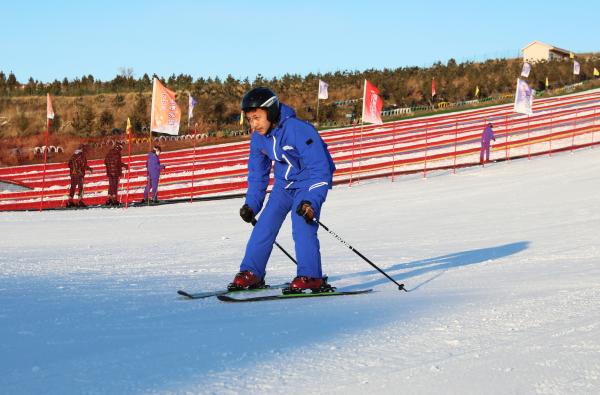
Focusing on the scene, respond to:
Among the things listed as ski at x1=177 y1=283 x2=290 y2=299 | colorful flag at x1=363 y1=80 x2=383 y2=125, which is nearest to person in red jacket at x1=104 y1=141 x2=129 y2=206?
colorful flag at x1=363 y1=80 x2=383 y2=125

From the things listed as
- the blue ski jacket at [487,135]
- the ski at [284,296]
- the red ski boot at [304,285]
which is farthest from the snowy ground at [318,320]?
the blue ski jacket at [487,135]

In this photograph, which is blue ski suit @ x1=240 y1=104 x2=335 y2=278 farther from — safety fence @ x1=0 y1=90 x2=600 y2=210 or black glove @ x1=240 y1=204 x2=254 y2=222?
safety fence @ x1=0 y1=90 x2=600 y2=210

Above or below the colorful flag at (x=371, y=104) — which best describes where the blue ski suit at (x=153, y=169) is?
below

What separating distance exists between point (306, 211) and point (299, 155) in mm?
434

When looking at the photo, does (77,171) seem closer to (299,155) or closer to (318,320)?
(299,155)

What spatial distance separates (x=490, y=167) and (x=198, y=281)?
17.4 metres

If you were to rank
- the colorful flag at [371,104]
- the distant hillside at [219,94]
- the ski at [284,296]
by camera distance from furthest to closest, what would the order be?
the distant hillside at [219,94], the colorful flag at [371,104], the ski at [284,296]

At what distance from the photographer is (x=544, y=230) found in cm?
1073

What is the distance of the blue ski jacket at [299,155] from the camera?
5.36 meters

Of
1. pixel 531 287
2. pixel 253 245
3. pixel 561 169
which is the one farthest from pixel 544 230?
pixel 561 169

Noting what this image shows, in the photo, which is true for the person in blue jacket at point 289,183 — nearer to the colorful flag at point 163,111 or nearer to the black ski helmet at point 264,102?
the black ski helmet at point 264,102

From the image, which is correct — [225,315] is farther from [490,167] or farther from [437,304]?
[490,167]

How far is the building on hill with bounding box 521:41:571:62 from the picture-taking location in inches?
2630

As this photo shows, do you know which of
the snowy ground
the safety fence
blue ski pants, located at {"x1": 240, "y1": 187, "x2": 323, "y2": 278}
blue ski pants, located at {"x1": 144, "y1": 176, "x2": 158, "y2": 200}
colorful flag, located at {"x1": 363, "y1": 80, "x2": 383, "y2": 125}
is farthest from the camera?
the safety fence
